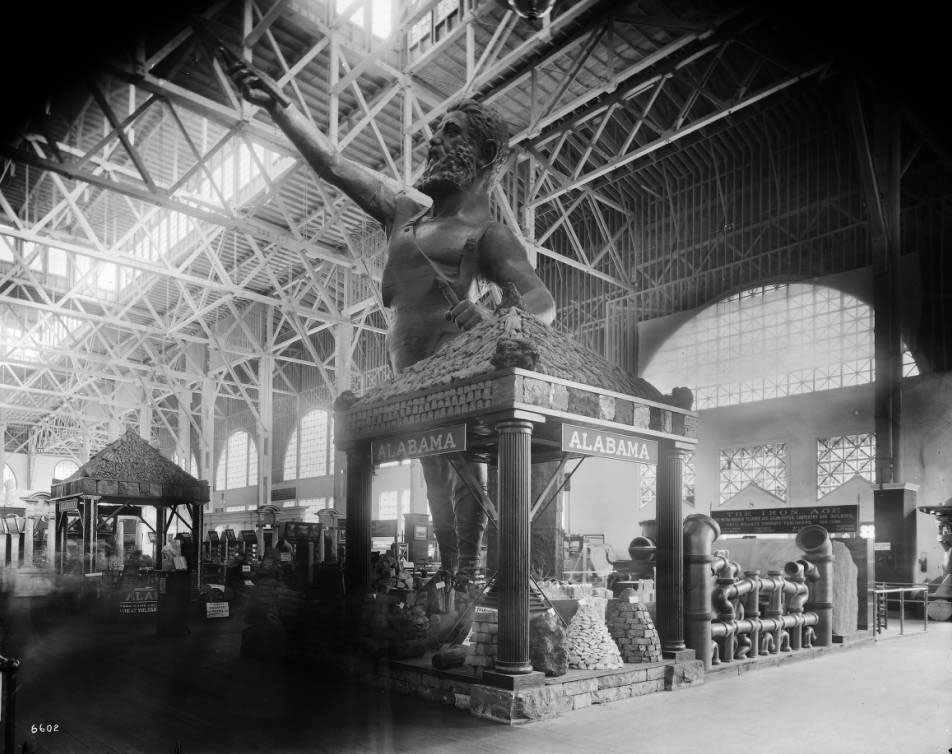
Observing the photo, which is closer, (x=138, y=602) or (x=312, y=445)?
(x=138, y=602)

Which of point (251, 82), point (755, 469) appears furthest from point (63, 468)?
point (251, 82)

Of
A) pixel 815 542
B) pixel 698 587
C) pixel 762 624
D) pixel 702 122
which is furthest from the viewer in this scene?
pixel 702 122

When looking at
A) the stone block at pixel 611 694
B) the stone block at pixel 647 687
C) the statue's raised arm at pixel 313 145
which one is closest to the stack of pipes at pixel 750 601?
the stone block at pixel 647 687

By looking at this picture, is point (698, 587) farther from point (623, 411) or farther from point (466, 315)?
point (466, 315)

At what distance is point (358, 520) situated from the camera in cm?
586

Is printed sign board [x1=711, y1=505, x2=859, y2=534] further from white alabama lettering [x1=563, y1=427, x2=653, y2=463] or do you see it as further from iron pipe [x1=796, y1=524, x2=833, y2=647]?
white alabama lettering [x1=563, y1=427, x2=653, y2=463]

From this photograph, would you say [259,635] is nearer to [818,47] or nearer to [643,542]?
[643,542]

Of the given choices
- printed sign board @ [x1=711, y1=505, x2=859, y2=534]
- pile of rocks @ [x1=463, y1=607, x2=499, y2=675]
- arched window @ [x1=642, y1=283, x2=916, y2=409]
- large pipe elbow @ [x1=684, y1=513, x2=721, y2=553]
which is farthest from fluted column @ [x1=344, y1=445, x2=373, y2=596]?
arched window @ [x1=642, y1=283, x2=916, y2=409]

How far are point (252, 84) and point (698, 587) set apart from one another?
4638 mm

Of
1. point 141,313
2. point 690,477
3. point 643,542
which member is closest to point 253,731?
point 643,542

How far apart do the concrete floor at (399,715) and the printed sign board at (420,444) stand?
5.00ft

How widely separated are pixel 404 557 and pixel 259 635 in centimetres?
1337

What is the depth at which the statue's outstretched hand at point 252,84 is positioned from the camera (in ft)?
15.0

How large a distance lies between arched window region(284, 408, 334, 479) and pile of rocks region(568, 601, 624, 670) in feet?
88.9
